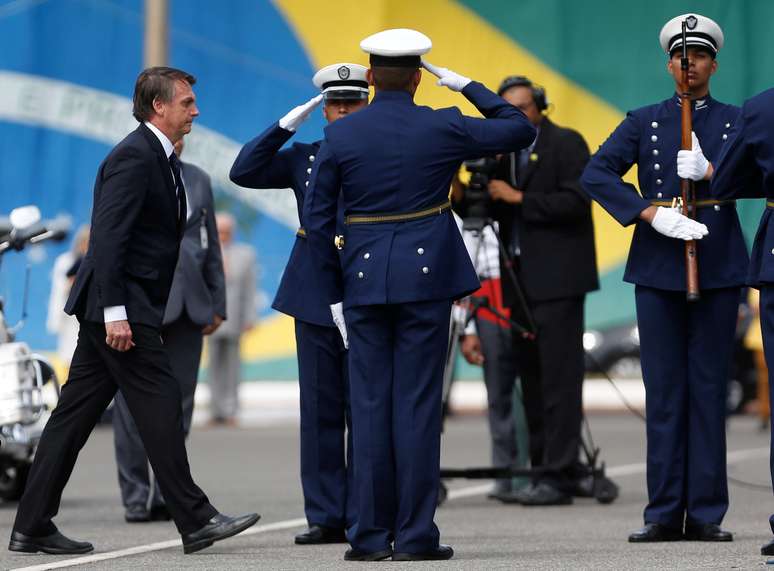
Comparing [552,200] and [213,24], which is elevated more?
[213,24]

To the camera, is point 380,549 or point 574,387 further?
point 574,387

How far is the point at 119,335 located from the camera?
Result: 8.52m

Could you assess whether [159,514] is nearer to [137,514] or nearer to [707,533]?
[137,514]

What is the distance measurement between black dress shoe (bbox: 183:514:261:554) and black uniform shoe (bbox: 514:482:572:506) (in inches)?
117

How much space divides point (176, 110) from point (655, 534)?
2.80 meters

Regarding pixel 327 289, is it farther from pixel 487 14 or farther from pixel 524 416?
pixel 487 14

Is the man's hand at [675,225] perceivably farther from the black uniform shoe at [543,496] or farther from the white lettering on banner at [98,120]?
the white lettering on banner at [98,120]

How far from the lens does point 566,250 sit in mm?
11336

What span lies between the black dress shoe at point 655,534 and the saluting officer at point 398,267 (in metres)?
1.06

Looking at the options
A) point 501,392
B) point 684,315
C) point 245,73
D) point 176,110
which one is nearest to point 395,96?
point 176,110

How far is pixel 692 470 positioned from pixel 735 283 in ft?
2.75

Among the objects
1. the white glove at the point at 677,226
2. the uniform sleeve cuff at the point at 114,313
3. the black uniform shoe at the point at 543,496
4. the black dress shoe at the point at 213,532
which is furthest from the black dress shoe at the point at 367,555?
the black uniform shoe at the point at 543,496

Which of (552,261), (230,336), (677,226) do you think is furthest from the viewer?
(230,336)

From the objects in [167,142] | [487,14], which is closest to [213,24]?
[487,14]
